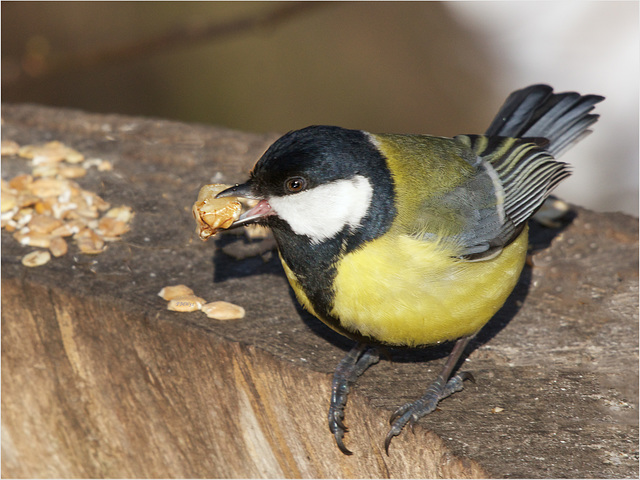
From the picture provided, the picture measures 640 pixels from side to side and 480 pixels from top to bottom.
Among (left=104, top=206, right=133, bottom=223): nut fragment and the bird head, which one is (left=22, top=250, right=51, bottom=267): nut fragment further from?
the bird head

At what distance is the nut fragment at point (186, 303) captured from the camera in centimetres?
209

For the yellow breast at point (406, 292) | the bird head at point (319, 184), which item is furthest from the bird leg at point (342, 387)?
the bird head at point (319, 184)

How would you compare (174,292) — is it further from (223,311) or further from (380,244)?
(380,244)

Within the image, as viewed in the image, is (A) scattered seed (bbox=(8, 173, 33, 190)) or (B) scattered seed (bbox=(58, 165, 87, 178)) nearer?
(A) scattered seed (bbox=(8, 173, 33, 190))

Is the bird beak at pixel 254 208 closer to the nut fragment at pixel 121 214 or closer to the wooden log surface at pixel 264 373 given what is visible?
the wooden log surface at pixel 264 373

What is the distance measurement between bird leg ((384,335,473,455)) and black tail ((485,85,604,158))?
1.00 metres

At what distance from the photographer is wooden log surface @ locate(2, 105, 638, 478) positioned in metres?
1.79

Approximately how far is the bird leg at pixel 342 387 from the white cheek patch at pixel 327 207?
338mm

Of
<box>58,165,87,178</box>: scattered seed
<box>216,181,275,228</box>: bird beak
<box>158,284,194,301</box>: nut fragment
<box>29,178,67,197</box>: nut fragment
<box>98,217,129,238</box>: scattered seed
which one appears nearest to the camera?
<box>216,181,275,228</box>: bird beak

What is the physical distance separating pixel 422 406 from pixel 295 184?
24.6 inches

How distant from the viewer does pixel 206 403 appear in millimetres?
2051

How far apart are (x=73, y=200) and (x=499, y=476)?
1797mm

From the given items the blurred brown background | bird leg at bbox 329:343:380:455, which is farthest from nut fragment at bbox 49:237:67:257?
the blurred brown background

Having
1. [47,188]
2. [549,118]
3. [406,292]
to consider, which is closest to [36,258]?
[47,188]
